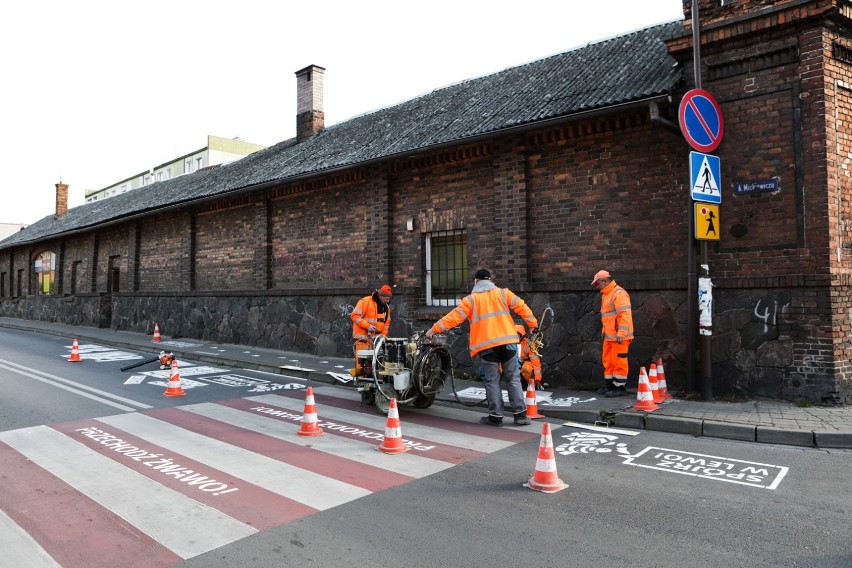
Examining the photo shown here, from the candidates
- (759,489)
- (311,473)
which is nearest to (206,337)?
(311,473)

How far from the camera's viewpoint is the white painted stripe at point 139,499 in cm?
387

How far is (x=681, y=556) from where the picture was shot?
351 centimetres

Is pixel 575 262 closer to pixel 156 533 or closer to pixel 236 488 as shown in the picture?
pixel 236 488

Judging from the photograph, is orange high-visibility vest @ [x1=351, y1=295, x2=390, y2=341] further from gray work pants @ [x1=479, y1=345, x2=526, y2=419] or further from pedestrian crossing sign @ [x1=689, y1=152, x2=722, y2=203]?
pedestrian crossing sign @ [x1=689, y1=152, x2=722, y2=203]

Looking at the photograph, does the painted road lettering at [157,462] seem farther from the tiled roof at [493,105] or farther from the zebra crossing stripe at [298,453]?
the tiled roof at [493,105]

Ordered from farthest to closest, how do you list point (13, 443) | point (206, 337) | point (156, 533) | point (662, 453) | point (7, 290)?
point (7, 290) → point (206, 337) → point (13, 443) → point (662, 453) → point (156, 533)

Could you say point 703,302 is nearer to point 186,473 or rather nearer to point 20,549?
point 186,473

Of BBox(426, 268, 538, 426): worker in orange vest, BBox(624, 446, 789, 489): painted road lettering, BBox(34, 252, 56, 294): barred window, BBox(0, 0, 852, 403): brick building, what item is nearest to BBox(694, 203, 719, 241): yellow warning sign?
BBox(0, 0, 852, 403): brick building

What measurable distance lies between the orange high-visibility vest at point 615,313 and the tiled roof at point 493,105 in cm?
297

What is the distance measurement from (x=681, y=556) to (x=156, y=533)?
3502 mm

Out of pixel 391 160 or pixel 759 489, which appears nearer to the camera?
pixel 759 489

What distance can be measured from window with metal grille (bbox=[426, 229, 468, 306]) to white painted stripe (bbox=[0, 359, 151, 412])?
20.1ft

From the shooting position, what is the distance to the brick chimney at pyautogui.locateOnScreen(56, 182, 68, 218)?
36.9 meters

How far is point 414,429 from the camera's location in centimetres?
701
